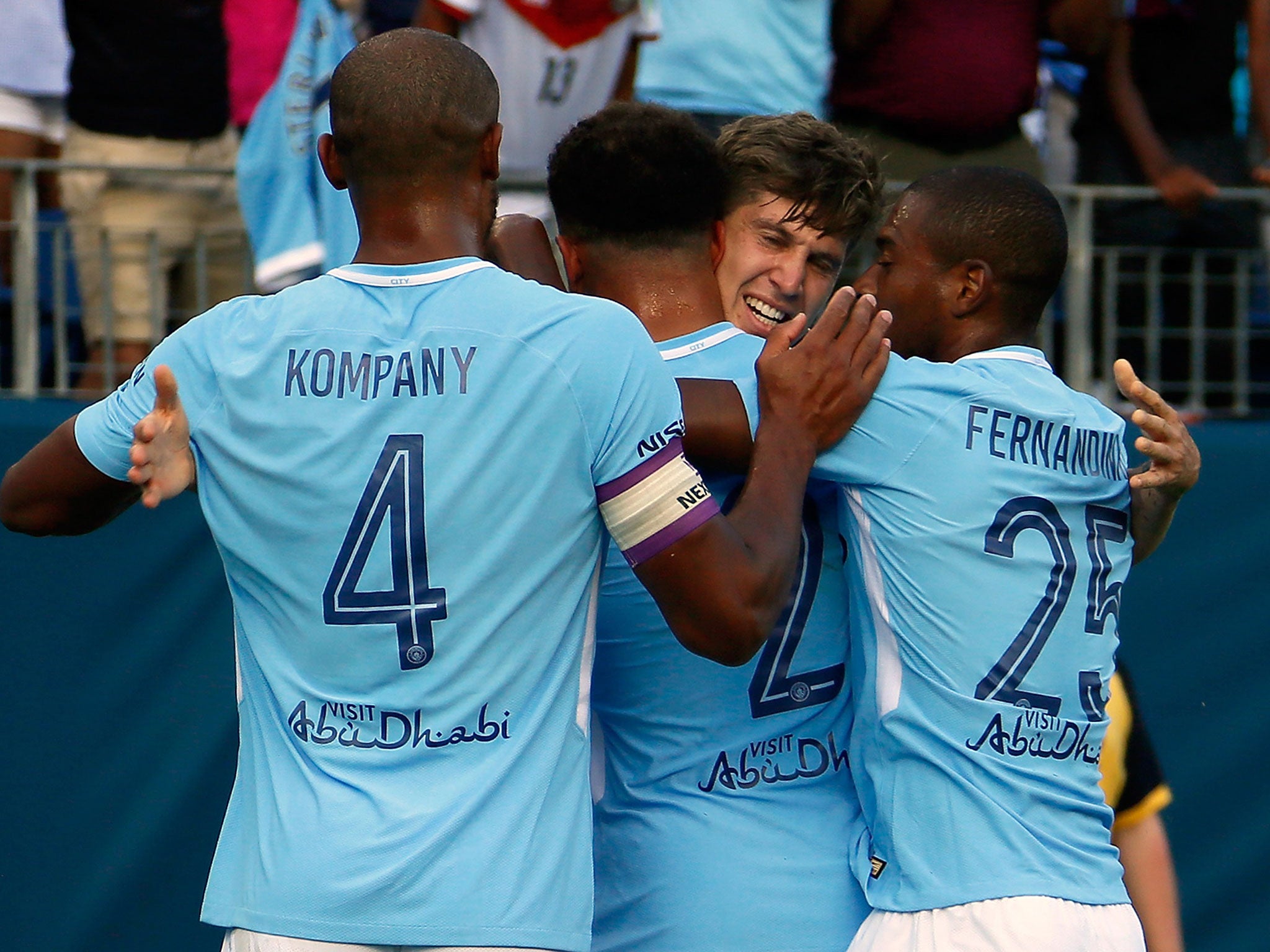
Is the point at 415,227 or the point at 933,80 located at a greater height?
the point at 415,227

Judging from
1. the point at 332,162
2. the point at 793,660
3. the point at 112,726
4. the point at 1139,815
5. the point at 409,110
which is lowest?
the point at 112,726

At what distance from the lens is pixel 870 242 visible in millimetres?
5078

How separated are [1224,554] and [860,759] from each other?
8.64ft

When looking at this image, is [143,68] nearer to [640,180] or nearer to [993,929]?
[640,180]

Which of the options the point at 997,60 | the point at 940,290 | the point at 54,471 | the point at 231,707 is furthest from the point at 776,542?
the point at 997,60

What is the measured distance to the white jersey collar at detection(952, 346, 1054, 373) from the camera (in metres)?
2.76

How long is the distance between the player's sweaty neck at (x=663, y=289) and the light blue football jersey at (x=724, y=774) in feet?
0.13

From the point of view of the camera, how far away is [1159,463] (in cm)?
278

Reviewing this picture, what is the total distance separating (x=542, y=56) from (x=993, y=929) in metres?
3.30

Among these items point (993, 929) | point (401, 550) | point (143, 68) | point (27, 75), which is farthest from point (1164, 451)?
point (27, 75)

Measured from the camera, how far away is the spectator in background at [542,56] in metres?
4.92

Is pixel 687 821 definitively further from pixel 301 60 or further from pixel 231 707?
pixel 301 60

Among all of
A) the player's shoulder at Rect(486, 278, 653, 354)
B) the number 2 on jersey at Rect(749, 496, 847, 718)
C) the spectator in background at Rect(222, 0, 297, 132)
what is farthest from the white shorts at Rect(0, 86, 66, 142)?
the number 2 on jersey at Rect(749, 496, 847, 718)

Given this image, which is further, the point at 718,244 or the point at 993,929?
the point at 718,244
